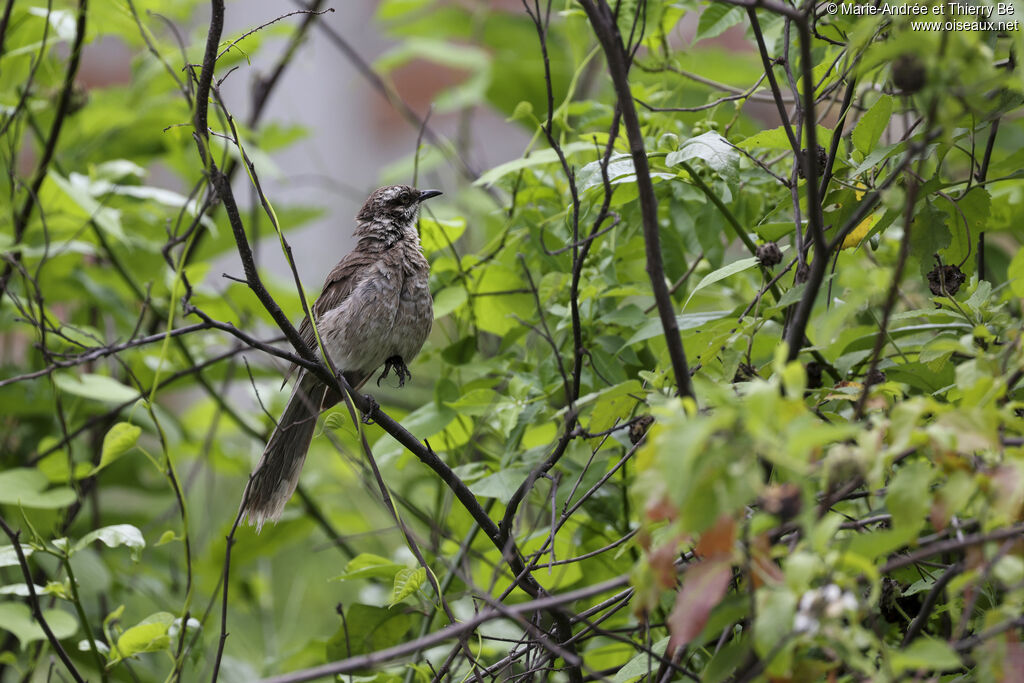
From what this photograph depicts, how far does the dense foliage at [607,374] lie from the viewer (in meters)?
1.20

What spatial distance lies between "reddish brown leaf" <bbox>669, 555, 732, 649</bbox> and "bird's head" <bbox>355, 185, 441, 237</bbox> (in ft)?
8.80

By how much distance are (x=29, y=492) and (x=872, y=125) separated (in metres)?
2.42

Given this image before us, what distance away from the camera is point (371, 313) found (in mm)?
3373

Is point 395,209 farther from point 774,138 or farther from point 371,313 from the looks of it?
point 774,138

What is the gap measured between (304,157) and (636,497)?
916cm

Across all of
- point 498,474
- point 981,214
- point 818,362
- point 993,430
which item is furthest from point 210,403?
point 993,430

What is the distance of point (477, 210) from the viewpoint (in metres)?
4.61

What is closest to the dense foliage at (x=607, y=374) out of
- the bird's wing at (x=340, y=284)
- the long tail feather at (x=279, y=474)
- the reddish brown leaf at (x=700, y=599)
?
the reddish brown leaf at (x=700, y=599)

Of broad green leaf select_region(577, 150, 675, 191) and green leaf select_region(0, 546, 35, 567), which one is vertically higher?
broad green leaf select_region(577, 150, 675, 191)

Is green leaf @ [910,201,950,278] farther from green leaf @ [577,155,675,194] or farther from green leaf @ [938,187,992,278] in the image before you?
green leaf @ [577,155,675,194]

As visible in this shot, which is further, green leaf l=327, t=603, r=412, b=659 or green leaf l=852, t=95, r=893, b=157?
green leaf l=327, t=603, r=412, b=659

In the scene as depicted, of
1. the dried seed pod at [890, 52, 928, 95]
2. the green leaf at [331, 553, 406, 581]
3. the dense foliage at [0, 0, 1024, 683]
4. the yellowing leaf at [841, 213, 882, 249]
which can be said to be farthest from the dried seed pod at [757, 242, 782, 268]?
the green leaf at [331, 553, 406, 581]

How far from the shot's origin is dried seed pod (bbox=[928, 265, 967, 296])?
204 cm

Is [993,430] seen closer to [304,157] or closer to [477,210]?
[477,210]
